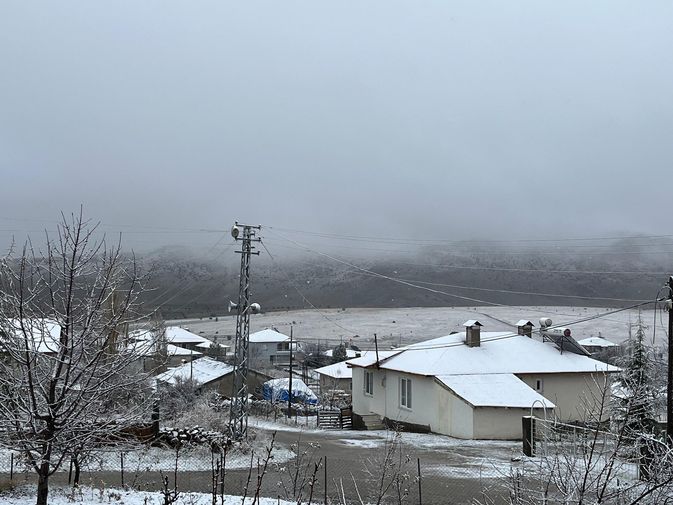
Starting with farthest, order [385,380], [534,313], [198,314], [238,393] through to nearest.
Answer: [198,314] → [534,313] → [385,380] → [238,393]

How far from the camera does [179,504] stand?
11.8m

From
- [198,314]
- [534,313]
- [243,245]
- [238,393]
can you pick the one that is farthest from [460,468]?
[198,314]

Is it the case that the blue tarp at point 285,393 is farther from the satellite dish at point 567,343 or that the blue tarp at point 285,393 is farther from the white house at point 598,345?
the white house at point 598,345

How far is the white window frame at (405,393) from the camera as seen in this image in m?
35.1

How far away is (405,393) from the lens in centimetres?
3572

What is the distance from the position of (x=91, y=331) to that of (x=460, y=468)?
47.9ft

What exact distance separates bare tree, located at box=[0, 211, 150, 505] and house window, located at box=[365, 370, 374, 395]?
1162 inches

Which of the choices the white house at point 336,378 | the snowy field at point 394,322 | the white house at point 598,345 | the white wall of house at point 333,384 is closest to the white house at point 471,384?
the white house at point 336,378

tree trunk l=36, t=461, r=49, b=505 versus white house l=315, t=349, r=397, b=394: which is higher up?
tree trunk l=36, t=461, r=49, b=505

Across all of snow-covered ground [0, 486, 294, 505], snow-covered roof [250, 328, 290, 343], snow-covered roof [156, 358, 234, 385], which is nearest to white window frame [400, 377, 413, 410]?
snow-covered roof [156, 358, 234, 385]

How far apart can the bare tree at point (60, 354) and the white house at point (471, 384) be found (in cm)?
2236

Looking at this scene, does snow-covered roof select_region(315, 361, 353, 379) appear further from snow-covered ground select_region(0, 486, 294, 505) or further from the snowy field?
snow-covered ground select_region(0, 486, 294, 505)

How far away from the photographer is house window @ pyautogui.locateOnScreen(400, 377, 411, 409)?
116 ft

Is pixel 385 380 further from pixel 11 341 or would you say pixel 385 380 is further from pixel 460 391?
pixel 11 341
